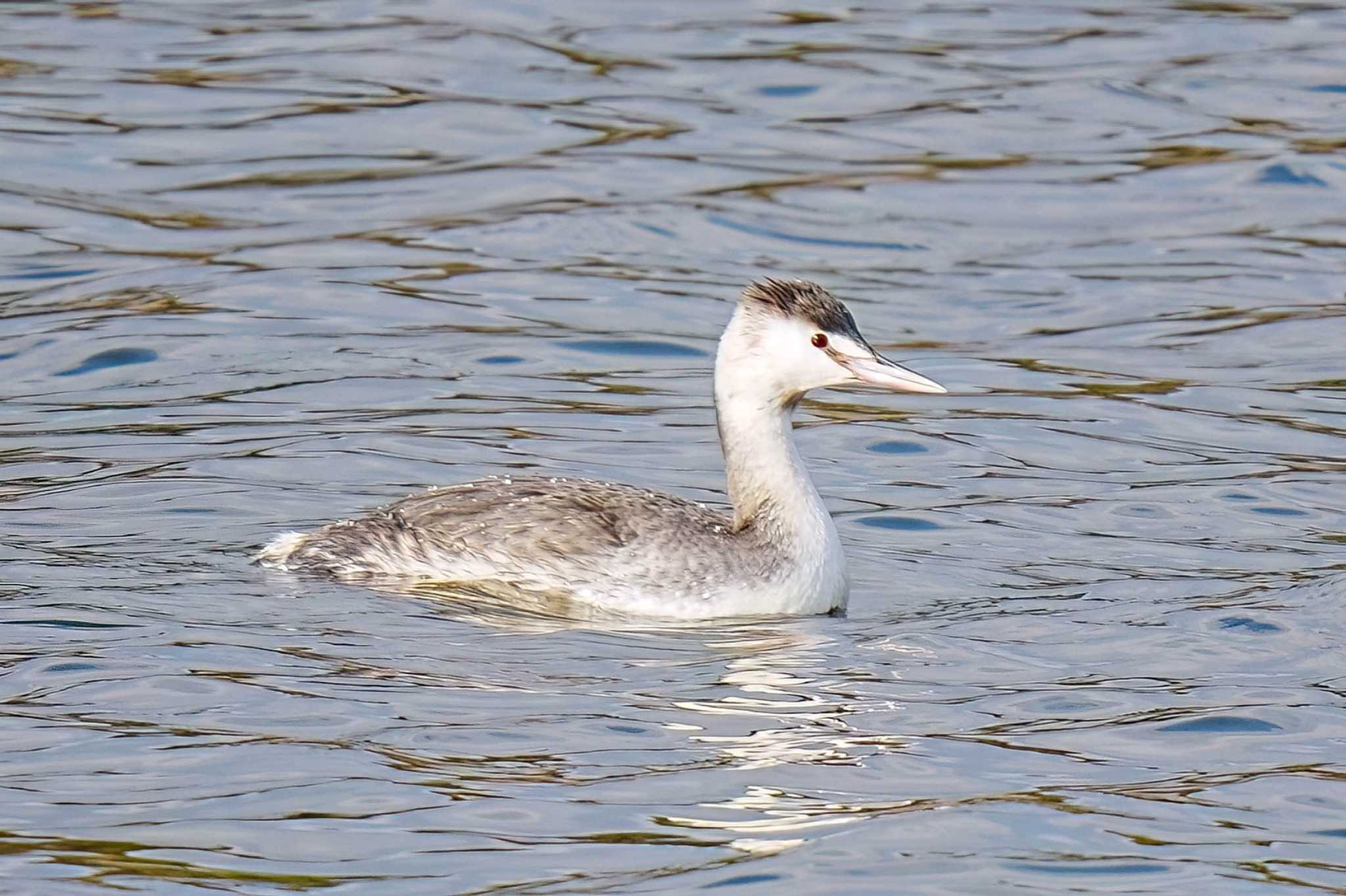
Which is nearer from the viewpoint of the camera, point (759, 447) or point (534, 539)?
point (534, 539)

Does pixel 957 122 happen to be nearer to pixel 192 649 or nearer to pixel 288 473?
pixel 288 473

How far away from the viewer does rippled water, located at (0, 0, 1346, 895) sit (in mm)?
6836

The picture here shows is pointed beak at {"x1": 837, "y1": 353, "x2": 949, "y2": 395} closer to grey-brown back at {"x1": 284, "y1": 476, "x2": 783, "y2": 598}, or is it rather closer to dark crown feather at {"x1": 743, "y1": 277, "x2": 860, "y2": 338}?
dark crown feather at {"x1": 743, "y1": 277, "x2": 860, "y2": 338}

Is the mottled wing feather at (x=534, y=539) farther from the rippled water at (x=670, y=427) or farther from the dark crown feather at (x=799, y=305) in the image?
the dark crown feather at (x=799, y=305)

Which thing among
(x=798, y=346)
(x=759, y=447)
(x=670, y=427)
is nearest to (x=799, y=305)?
(x=798, y=346)

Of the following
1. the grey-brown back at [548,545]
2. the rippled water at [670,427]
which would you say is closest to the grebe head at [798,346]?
the grey-brown back at [548,545]

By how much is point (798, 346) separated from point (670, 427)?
286 cm

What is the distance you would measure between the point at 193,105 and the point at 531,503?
31.2ft

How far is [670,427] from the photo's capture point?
12.2 m

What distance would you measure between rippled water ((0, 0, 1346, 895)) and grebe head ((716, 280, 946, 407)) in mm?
841

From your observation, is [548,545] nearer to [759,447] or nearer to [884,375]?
[759,447]

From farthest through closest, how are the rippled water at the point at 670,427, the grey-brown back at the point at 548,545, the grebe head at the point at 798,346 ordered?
→ the grebe head at the point at 798,346, the grey-brown back at the point at 548,545, the rippled water at the point at 670,427

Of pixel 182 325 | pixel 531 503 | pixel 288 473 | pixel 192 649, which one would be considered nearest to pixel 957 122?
pixel 182 325

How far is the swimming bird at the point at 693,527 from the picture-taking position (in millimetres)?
9133
